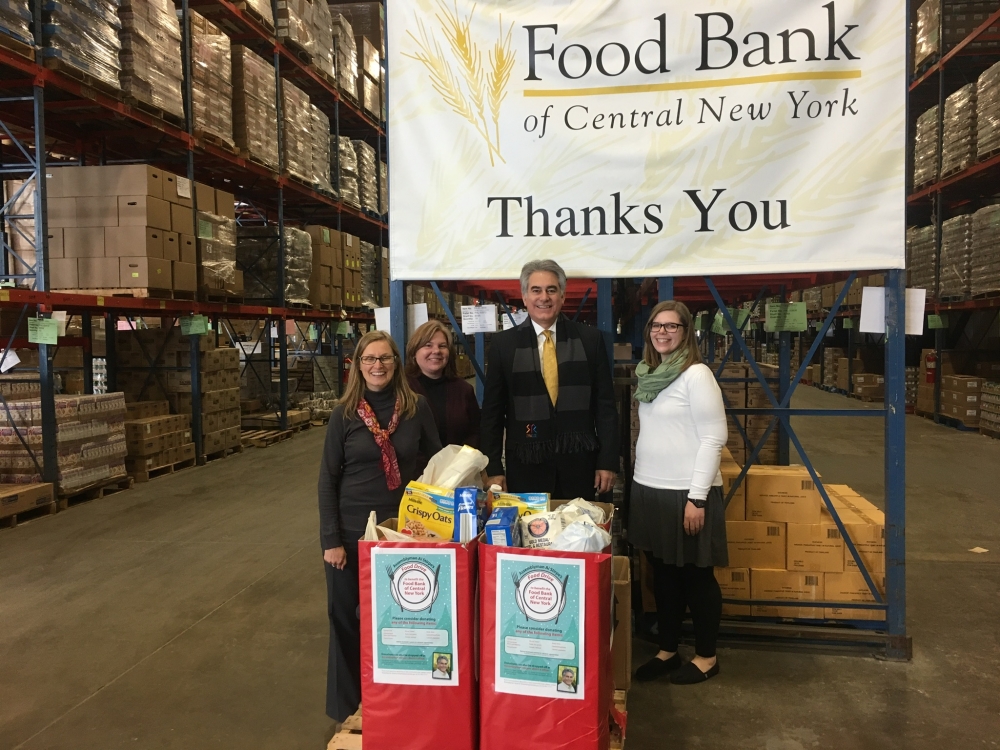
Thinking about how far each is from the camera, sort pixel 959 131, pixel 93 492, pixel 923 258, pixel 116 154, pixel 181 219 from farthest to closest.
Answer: pixel 923 258, pixel 959 131, pixel 116 154, pixel 181 219, pixel 93 492

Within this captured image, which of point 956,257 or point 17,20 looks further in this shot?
point 956,257

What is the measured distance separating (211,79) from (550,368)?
23.5 ft

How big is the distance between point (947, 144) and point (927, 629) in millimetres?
8990

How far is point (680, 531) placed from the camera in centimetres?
282

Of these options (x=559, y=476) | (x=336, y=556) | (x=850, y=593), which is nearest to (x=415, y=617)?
(x=336, y=556)

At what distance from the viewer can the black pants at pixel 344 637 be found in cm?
261

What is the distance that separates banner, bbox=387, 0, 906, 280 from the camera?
2.90m

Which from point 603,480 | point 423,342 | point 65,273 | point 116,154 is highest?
point 116,154

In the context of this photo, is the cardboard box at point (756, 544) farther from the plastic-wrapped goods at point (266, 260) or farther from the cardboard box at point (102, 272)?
the plastic-wrapped goods at point (266, 260)

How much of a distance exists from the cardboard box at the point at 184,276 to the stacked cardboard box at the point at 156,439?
1.49 m

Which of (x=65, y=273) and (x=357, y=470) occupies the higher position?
(x=65, y=273)

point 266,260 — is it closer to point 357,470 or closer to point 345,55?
point 345,55

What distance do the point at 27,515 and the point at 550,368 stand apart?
18.2 ft

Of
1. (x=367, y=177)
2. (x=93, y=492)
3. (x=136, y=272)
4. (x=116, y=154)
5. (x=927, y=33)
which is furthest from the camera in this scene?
(x=367, y=177)
